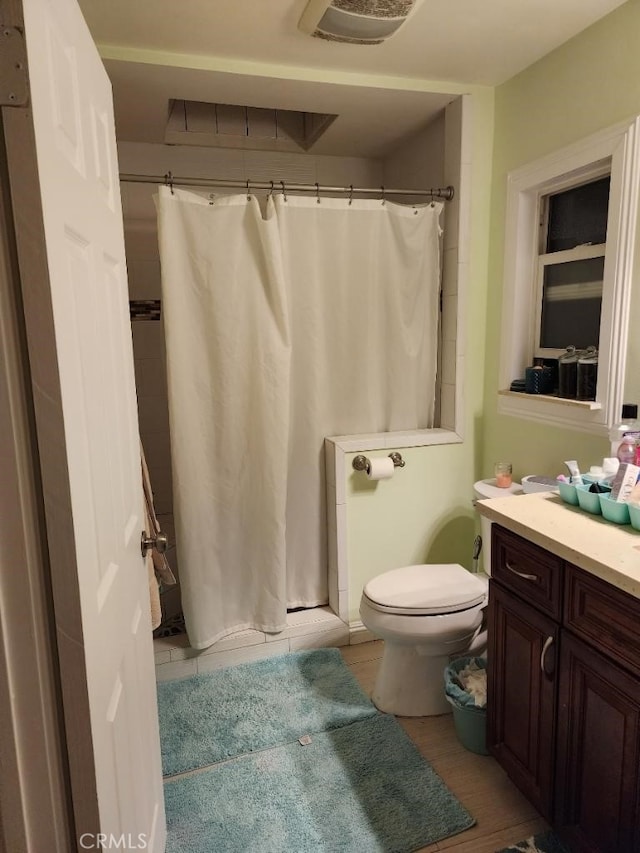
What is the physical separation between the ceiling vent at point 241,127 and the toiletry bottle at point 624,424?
70.8 inches

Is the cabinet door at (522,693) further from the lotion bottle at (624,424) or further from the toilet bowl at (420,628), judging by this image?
the lotion bottle at (624,424)

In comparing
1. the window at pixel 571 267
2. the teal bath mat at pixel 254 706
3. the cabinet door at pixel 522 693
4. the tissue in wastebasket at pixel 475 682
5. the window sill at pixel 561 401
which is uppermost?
the window at pixel 571 267

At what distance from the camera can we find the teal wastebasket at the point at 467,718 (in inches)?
70.5

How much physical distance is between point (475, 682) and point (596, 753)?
2.08 ft

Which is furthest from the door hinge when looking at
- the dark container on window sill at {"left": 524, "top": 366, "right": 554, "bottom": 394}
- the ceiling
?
the dark container on window sill at {"left": 524, "top": 366, "right": 554, "bottom": 394}

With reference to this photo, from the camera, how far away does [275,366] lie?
2.26 m

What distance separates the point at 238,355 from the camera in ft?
7.31

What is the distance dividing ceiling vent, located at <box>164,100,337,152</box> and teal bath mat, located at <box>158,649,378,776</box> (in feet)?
7.88

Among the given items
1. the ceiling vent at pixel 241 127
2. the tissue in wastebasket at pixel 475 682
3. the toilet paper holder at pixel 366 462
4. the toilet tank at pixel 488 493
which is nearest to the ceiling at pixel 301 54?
the ceiling vent at pixel 241 127

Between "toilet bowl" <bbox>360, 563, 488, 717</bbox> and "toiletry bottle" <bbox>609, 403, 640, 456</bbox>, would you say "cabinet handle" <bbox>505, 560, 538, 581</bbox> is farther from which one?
"toiletry bottle" <bbox>609, 403, 640, 456</bbox>

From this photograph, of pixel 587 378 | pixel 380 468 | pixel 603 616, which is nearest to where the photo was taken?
pixel 603 616

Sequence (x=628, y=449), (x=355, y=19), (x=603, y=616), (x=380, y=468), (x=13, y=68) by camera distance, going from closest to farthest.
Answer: (x=13, y=68)
(x=603, y=616)
(x=628, y=449)
(x=355, y=19)
(x=380, y=468)

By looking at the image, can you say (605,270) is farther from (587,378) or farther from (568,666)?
(568,666)

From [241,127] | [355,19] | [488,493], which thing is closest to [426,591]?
[488,493]
